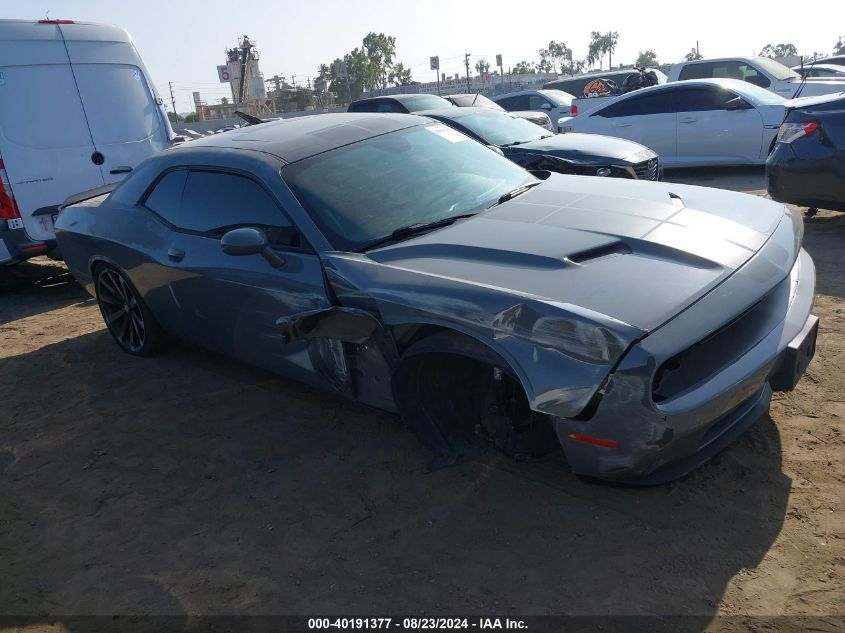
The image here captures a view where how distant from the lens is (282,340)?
3.74 metres

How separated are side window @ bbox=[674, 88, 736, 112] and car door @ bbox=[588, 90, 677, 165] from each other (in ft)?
0.49

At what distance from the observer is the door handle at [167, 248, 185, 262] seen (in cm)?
423

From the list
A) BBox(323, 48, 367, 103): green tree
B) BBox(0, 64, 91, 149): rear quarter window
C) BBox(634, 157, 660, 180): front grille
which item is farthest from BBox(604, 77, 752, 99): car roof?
BBox(323, 48, 367, 103): green tree

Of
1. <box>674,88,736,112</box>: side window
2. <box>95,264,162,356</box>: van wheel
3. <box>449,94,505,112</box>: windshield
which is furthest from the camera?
<box>449,94,505,112</box>: windshield

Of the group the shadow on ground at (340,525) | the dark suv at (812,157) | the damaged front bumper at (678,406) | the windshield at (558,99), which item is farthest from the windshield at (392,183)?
the windshield at (558,99)

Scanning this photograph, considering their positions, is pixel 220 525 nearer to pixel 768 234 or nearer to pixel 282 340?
pixel 282 340

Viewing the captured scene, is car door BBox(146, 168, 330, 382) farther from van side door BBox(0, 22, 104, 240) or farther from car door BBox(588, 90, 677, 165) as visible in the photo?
car door BBox(588, 90, 677, 165)

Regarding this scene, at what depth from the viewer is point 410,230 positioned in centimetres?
352

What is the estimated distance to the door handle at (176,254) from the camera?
4227mm

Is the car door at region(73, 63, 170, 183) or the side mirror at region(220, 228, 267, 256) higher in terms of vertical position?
the car door at region(73, 63, 170, 183)

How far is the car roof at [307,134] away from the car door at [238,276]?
0.82 ft

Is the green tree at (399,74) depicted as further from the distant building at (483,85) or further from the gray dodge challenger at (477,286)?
the gray dodge challenger at (477,286)

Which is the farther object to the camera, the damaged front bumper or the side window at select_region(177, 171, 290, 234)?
the side window at select_region(177, 171, 290, 234)

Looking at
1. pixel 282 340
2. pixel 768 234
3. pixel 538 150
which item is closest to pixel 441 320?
A: pixel 282 340
